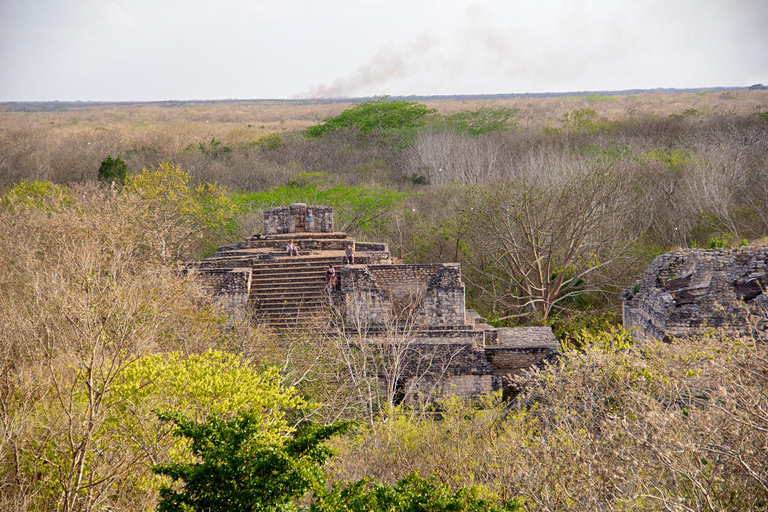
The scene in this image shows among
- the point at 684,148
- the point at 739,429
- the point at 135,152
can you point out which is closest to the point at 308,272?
the point at 739,429

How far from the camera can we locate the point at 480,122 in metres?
43.1

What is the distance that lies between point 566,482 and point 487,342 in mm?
8150

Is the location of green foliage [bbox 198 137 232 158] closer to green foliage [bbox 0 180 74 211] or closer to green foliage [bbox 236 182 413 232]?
green foliage [bbox 236 182 413 232]

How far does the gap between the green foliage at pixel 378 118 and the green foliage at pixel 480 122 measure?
222 cm

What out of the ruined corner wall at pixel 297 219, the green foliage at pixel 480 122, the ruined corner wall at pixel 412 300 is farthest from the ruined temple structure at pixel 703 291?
the green foliage at pixel 480 122

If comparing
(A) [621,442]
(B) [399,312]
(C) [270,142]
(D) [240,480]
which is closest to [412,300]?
(B) [399,312]

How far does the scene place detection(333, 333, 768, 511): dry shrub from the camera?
20.4ft

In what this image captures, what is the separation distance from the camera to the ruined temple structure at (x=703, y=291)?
12.9 meters

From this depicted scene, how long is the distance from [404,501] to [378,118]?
1604 inches

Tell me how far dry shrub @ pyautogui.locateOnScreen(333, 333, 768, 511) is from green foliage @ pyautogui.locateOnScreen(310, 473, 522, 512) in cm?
71

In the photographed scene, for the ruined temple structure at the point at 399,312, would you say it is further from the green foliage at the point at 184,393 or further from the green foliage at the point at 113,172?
the green foliage at the point at 113,172

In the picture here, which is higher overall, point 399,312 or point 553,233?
point 553,233

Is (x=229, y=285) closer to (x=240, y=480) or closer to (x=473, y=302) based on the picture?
(x=473, y=302)

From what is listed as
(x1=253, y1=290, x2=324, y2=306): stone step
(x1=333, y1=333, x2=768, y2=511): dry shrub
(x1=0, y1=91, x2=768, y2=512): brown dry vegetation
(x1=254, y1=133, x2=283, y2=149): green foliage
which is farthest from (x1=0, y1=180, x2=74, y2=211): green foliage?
(x1=254, y1=133, x2=283, y2=149): green foliage
